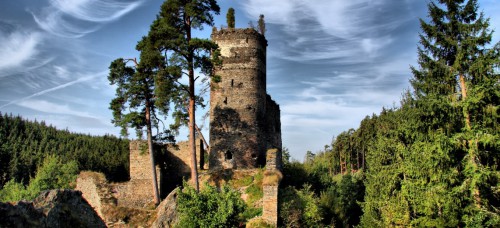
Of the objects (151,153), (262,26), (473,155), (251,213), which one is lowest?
(251,213)

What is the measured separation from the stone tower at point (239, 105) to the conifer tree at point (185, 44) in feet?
9.16

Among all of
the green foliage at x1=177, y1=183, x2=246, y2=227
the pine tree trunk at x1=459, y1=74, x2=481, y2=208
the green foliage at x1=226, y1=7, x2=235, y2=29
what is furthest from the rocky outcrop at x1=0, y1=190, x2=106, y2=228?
the green foliage at x1=226, y1=7, x2=235, y2=29

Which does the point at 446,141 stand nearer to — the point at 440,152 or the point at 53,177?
the point at 440,152

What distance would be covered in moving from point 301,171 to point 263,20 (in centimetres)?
1008

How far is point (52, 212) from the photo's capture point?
5.21 m

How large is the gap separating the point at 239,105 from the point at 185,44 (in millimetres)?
5585

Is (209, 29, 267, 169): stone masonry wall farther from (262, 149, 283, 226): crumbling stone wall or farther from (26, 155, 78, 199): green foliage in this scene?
(26, 155, 78, 199): green foliage

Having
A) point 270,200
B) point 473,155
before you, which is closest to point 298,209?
point 270,200

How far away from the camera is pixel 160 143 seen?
1034 inches

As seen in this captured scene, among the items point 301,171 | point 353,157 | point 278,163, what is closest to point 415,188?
point 278,163

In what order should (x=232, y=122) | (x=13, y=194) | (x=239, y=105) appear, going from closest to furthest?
(x=232, y=122)
(x=239, y=105)
(x=13, y=194)

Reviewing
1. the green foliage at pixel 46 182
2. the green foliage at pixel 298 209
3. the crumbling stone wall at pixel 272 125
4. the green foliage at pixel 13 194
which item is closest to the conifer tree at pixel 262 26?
the crumbling stone wall at pixel 272 125

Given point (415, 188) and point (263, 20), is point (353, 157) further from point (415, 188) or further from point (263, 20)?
point (415, 188)

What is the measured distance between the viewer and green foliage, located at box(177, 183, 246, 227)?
14.5 meters
